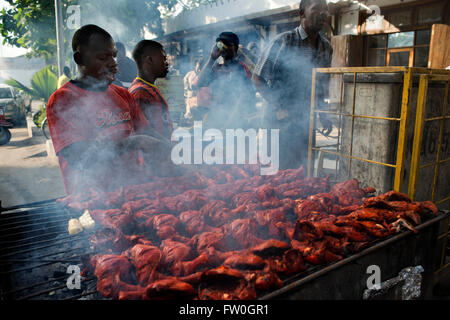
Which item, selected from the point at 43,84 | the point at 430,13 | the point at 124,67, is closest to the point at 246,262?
the point at 124,67

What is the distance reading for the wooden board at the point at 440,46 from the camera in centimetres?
794

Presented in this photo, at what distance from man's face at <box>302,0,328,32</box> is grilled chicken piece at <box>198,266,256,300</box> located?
3599 mm

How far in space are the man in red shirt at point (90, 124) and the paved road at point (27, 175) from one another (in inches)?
164

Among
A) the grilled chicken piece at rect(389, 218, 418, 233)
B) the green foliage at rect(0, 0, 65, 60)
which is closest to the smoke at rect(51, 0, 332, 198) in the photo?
the grilled chicken piece at rect(389, 218, 418, 233)

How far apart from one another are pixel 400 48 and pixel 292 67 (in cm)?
703

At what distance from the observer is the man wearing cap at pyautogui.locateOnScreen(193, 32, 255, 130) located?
5.63 metres

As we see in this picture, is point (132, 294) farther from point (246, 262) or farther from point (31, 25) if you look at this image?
point (31, 25)

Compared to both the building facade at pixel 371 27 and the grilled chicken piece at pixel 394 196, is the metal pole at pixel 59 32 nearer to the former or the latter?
the building facade at pixel 371 27

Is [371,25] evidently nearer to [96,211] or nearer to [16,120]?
[96,211]

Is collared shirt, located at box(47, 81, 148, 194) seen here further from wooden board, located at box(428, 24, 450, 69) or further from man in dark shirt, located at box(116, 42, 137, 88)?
wooden board, located at box(428, 24, 450, 69)

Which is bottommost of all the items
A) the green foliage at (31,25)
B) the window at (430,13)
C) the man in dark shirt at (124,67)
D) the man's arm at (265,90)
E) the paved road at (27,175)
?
the paved road at (27,175)

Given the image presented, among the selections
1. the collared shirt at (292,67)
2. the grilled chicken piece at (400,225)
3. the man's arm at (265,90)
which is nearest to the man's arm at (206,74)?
the man's arm at (265,90)

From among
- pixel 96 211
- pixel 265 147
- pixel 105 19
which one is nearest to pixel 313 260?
pixel 96 211

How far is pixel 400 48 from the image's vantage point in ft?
31.8
